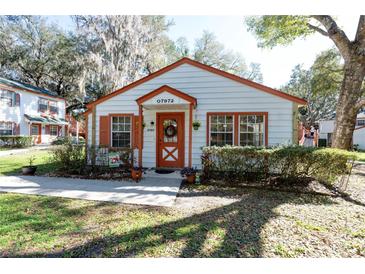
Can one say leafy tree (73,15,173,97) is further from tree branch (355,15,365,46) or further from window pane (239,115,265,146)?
tree branch (355,15,365,46)

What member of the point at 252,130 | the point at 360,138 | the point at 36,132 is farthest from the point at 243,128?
the point at 360,138

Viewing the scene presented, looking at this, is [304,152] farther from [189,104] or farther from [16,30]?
[16,30]

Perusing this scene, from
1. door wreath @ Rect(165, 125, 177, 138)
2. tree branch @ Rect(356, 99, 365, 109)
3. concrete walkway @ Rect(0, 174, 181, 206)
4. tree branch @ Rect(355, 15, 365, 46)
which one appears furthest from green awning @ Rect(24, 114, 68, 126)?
tree branch @ Rect(355, 15, 365, 46)

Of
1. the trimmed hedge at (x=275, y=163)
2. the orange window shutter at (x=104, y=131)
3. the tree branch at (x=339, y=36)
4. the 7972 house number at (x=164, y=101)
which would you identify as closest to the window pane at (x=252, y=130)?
the trimmed hedge at (x=275, y=163)

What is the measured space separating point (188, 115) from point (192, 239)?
575 cm

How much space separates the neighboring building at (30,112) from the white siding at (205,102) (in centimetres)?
1722

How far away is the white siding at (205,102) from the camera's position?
7609 mm

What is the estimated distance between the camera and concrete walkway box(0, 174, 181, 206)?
16.6 ft

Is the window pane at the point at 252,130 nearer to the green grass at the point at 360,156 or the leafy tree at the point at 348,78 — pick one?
the green grass at the point at 360,156

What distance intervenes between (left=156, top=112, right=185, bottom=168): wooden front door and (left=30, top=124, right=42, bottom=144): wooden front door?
20414 mm

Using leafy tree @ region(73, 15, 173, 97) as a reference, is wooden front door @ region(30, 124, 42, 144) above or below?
below

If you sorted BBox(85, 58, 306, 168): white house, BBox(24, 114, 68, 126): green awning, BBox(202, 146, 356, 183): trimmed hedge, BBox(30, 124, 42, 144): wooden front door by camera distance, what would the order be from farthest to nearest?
1. BBox(30, 124, 42, 144): wooden front door
2. BBox(24, 114, 68, 126): green awning
3. BBox(85, 58, 306, 168): white house
4. BBox(202, 146, 356, 183): trimmed hedge

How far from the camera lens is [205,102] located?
8109mm

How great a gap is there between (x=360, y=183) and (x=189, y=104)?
636 centimetres
